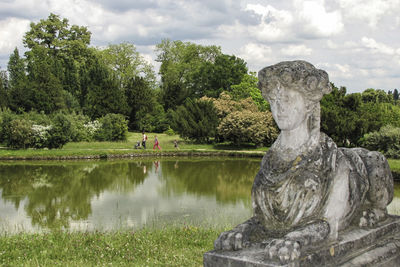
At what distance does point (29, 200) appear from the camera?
14523mm

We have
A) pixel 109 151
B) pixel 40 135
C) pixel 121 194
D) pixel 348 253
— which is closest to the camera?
pixel 348 253

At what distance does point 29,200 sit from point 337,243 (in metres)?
12.7

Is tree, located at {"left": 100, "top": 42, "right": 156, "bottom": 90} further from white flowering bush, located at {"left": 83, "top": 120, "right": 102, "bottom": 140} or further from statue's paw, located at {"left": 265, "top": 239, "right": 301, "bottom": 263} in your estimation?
statue's paw, located at {"left": 265, "top": 239, "right": 301, "bottom": 263}

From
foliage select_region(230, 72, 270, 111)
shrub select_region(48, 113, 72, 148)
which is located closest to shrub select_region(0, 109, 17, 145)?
shrub select_region(48, 113, 72, 148)

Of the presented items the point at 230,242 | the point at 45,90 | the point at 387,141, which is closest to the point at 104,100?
the point at 45,90

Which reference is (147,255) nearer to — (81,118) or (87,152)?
(87,152)

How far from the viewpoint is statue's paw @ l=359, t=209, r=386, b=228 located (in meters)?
4.32

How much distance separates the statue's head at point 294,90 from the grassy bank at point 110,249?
276cm

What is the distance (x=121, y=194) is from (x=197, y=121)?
2036 centimetres

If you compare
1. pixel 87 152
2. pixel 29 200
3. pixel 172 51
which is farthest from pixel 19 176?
pixel 172 51

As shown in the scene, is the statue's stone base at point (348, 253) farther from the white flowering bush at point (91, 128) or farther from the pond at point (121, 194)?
the white flowering bush at point (91, 128)

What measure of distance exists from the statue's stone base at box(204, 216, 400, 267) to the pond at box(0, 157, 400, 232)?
5.81 m

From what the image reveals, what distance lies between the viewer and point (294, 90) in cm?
380

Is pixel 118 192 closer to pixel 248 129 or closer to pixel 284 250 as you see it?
pixel 284 250
